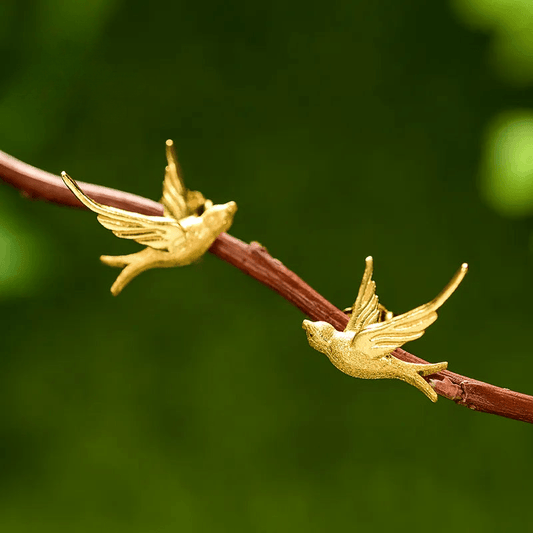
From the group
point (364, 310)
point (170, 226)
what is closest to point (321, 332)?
point (364, 310)

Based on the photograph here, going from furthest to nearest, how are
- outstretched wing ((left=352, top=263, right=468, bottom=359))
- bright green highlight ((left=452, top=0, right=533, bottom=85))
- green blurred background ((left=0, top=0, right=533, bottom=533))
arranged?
green blurred background ((left=0, top=0, right=533, bottom=533)), bright green highlight ((left=452, top=0, right=533, bottom=85)), outstretched wing ((left=352, top=263, right=468, bottom=359))

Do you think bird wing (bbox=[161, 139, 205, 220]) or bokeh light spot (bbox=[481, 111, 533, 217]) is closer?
bird wing (bbox=[161, 139, 205, 220])

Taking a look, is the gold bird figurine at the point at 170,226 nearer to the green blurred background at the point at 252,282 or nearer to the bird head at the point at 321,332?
the bird head at the point at 321,332

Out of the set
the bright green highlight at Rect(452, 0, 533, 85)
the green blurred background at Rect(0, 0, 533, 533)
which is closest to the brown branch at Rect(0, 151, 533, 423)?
the green blurred background at Rect(0, 0, 533, 533)

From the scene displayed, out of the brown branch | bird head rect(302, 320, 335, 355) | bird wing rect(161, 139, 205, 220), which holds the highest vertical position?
bird wing rect(161, 139, 205, 220)

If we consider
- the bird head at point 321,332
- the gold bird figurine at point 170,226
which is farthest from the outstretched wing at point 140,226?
the bird head at point 321,332

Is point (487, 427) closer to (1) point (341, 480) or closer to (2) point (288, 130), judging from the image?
(1) point (341, 480)

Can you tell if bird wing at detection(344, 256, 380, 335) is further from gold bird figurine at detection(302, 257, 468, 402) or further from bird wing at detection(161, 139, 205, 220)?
bird wing at detection(161, 139, 205, 220)
